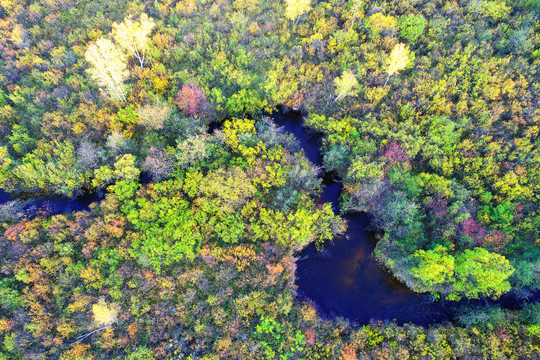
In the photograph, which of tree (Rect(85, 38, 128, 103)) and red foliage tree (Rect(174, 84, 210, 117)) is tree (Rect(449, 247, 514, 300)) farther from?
tree (Rect(85, 38, 128, 103))

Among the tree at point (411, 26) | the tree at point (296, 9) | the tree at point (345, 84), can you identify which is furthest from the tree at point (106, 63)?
the tree at point (411, 26)

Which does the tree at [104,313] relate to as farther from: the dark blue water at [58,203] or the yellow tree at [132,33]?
the yellow tree at [132,33]

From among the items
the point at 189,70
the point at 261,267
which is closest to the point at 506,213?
the point at 261,267

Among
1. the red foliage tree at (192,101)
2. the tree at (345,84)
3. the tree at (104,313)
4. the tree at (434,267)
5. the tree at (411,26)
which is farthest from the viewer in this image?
the tree at (411,26)

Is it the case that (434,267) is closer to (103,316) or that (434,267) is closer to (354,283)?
(354,283)

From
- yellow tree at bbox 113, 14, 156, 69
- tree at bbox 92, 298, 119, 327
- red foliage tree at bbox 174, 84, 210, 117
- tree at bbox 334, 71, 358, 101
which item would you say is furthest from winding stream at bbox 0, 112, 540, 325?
yellow tree at bbox 113, 14, 156, 69

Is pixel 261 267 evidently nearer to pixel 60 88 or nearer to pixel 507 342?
pixel 507 342

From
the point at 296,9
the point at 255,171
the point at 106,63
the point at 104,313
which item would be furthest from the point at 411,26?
the point at 104,313

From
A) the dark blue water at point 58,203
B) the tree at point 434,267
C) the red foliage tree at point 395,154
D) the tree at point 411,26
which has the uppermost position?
the tree at point 411,26

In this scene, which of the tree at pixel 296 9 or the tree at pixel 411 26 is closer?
the tree at pixel 296 9
